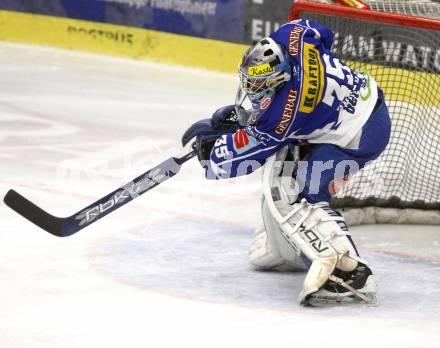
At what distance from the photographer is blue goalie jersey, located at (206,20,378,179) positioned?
2908mm

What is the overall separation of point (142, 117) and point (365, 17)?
2.40 meters

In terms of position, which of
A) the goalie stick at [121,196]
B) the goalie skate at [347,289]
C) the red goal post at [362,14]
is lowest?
the goalie skate at [347,289]

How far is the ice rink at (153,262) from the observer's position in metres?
2.68

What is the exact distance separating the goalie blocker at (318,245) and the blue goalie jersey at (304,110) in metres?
0.12

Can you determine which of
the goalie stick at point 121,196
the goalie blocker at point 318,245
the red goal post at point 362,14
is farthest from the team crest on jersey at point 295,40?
the red goal post at point 362,14

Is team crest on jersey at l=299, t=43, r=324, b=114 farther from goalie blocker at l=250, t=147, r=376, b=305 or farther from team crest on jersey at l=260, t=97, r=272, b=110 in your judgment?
goalie blocker at l=250, t=147, r=376, b=305

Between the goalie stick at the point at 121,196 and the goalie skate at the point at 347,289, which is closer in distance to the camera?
the goalie skate at the point at 347,289

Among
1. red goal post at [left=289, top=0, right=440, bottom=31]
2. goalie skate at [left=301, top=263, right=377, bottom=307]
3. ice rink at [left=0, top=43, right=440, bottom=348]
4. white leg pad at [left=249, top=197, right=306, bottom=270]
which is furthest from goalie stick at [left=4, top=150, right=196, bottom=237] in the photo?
red goal post at [left=289, top=0, right=440, bottom=31]

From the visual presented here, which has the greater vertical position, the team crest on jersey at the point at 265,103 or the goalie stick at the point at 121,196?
the team crest on jersey at the point at 265,103

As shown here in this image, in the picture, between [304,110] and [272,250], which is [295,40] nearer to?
[304,110]

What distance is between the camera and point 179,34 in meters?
7.47

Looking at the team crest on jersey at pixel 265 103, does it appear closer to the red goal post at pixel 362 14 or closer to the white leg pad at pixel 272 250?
the white leg pad at pixel 272 250

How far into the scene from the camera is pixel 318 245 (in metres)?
2.97

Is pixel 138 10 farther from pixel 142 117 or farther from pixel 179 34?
pixel 142 117
